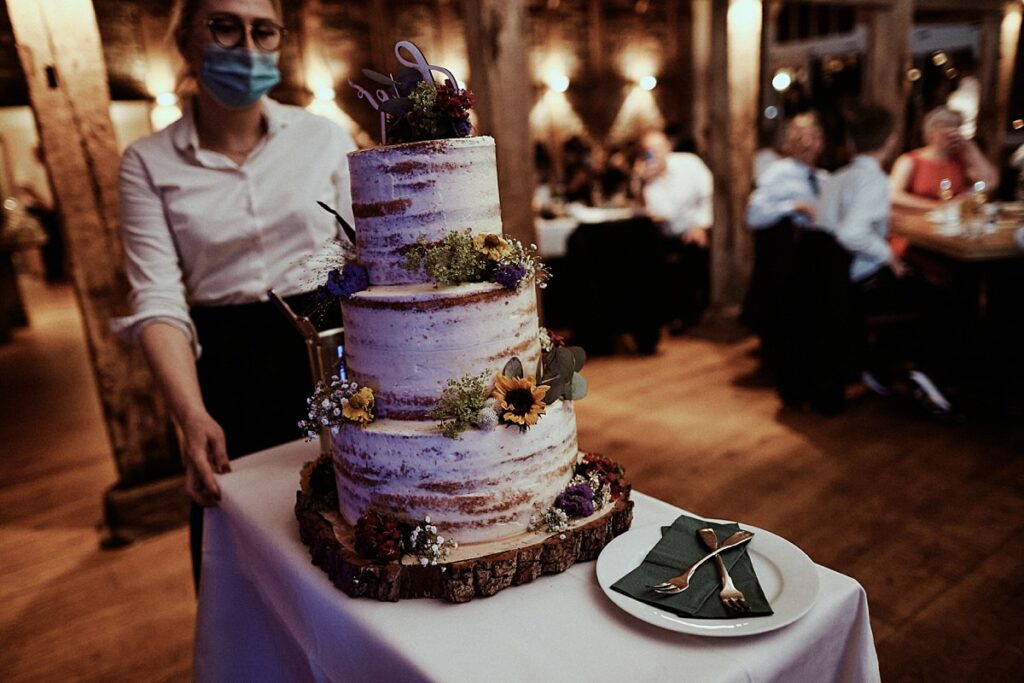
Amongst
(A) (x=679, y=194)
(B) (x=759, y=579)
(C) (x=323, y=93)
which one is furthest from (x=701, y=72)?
(B) (x=759, y=579)

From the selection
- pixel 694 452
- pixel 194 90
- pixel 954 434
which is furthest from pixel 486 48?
pixel 954 434

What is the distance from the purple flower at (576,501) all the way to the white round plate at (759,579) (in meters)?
0.07

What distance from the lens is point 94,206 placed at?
3.03 m

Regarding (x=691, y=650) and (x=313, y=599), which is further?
(x=313, y=599)

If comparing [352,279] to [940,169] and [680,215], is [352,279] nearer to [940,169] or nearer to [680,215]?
[680,215]

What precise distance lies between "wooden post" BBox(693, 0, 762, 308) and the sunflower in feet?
16.2

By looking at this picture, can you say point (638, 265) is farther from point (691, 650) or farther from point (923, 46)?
point (923, 46)

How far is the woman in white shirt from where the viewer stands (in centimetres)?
171

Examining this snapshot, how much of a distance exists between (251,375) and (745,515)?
217 cm

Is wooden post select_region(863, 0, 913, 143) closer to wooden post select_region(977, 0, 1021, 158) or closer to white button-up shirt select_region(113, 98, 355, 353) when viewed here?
wooden post select_region(977, 0, 1021, 158)

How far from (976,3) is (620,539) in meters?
8.94

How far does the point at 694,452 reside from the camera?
370cm

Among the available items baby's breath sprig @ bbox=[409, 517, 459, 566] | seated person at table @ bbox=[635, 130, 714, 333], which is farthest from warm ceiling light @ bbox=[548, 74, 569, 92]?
baby's breath sprig @ bbox=[409, 517, 459, 566]

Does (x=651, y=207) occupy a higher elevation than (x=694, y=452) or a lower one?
higher
